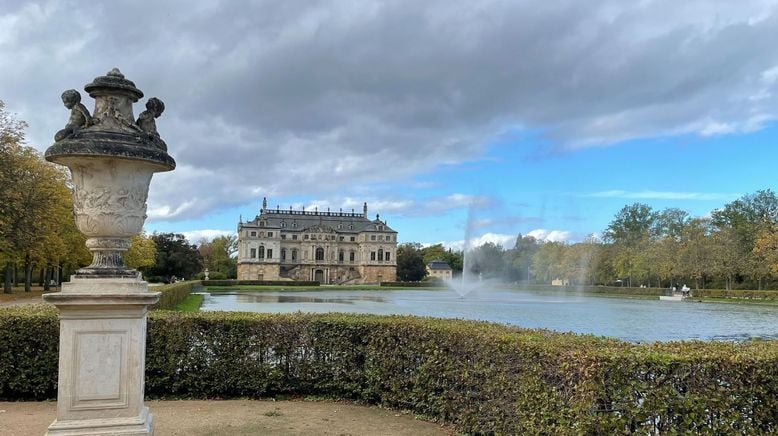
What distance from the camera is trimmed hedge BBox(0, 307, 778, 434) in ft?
15.6

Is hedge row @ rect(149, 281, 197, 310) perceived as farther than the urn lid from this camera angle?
Yes

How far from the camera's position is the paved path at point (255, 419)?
667cm

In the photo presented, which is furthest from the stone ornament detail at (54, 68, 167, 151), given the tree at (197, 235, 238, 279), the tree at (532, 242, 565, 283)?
the tree at (197, 235, 238, 279)

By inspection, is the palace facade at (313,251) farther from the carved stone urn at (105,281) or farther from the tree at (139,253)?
the carved stone urn at (105,281)

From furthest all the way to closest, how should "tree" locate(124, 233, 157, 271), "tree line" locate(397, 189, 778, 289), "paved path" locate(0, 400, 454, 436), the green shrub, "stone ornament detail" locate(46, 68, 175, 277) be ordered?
"tree line" locate(397, 189, 778, 289) → "tree" locate(124, 233, 157, 271) → the green shrub → "paved path" locate(0, 400, 454, 436) → "stone ornament detail" locate(46, 68, 175, 277)

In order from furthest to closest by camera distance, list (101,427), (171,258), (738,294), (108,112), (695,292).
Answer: (171,258)
(695,292)
(738,294)
(108,112)
(101,427)

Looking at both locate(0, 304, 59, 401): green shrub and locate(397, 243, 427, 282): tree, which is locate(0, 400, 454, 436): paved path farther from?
locate(397, 243, 427, 282): tree

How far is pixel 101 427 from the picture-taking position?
5020 millimetres

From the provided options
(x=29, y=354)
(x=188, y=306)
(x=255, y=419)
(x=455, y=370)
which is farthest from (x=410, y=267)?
(x=455, y=370)

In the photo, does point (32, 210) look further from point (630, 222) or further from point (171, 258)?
point (630, 222)

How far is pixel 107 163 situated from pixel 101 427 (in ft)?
7.40

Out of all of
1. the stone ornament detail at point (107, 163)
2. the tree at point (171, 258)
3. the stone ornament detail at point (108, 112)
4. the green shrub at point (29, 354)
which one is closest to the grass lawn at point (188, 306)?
the green shrub at point (29, 354)

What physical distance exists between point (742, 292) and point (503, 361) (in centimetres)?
5902

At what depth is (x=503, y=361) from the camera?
19.5 ft
